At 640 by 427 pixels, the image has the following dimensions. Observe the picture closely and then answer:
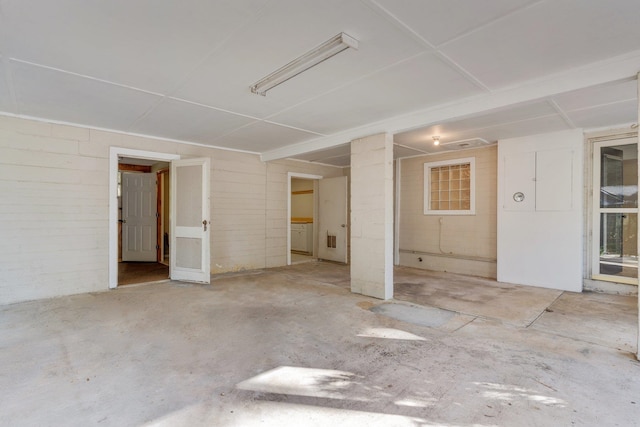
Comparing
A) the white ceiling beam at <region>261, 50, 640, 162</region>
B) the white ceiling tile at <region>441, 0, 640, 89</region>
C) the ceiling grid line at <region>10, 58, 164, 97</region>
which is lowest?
the white ceiling beam at <region>261, 50, 640, 162</region>

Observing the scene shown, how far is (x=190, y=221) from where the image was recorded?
533 centimetres

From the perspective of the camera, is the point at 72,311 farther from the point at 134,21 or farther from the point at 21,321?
the point at 134,21

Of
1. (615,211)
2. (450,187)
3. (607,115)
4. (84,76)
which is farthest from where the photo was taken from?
(450,187)

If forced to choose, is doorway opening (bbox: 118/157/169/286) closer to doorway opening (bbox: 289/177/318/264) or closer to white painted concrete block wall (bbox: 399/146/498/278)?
doorway opening (bbox: 289/177/318/264)

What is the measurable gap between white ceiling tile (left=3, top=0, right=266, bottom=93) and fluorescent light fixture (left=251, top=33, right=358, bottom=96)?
0.61 m

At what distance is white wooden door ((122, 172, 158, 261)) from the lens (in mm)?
7324

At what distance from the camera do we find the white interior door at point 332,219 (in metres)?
7.50

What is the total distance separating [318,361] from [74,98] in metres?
3.89

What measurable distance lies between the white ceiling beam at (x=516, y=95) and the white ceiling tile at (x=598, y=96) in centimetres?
28

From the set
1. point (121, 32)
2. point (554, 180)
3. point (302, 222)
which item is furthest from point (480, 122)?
point (302, 222)

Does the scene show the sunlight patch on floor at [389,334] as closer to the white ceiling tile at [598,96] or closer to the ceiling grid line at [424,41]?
the ceiling grid line at [424,41]

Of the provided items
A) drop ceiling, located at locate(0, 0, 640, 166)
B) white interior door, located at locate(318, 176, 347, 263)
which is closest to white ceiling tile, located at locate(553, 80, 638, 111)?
drop ceiling, located at locate(0, 0, 640, 166)

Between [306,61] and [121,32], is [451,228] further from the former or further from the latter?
[121,32]

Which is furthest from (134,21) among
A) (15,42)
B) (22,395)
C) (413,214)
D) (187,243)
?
(413,214)
